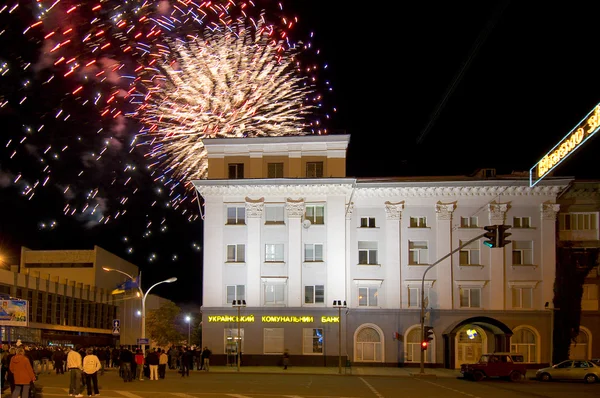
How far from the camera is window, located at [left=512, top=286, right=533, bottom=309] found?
55.7m

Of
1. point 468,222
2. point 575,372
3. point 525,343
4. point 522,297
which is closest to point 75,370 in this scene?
point 575,372

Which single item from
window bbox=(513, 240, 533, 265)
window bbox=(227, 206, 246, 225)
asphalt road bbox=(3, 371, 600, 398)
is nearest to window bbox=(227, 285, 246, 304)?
window bbox=(227, 206, 246, 225)

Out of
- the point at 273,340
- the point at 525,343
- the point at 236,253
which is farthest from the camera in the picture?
the point at 236,253

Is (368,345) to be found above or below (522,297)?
below

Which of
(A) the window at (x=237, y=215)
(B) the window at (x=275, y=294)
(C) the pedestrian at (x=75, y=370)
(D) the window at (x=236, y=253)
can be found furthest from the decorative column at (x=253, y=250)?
(C) the pedestrian at (x=75, y=370)

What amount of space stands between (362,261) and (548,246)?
14484mm

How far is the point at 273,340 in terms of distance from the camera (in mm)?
55562

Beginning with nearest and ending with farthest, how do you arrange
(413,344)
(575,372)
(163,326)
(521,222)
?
(575,372) < (413,344) < (521,222) < (163,326)

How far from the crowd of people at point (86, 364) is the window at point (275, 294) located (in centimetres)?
689

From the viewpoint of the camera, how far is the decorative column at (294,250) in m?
55.6

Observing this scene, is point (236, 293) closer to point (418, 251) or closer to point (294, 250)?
point (294, 250)

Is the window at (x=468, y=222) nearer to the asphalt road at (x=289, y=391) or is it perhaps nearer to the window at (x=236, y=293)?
the window at (x=236, y=293)

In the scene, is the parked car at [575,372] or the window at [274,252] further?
the window at [274,252]

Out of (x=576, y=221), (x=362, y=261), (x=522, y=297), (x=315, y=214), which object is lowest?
(x=522, y=297)
